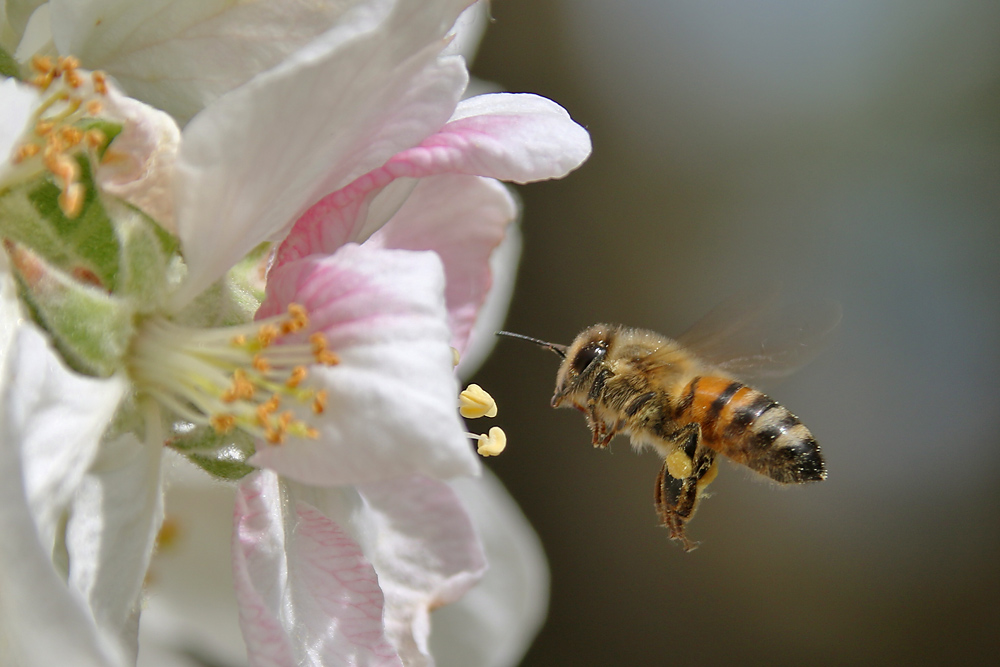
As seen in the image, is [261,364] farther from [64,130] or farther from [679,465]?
[679,465]

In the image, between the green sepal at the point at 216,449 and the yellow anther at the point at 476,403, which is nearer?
the green sepal at the point at 216,449

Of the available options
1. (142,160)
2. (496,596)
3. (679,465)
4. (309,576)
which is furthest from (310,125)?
(496,596)

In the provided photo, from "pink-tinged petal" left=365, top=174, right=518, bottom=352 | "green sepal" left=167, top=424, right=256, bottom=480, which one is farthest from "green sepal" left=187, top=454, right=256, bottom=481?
"pink-tinged petal" left=365, top=174, right=518, bottom=352

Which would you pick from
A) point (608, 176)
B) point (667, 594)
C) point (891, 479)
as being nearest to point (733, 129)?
point (608, 176)

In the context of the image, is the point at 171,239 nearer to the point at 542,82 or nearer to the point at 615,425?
the point at 615,425

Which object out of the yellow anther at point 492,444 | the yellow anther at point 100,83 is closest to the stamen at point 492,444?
the yellow anther at point 492,444

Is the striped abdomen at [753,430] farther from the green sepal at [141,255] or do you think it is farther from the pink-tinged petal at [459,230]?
the green sepal at [141,255]
